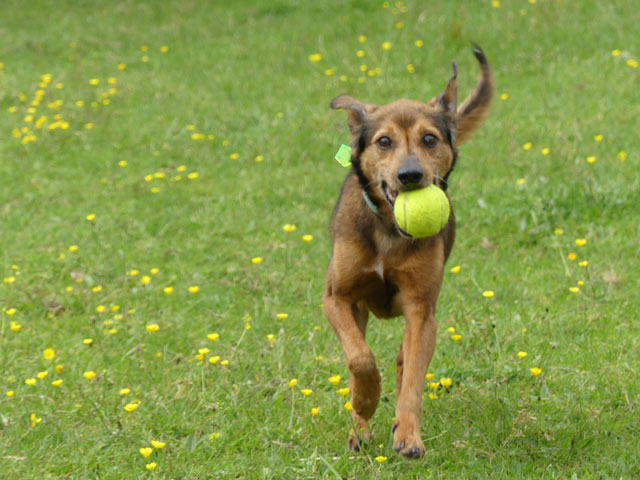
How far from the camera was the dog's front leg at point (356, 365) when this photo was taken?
399cm

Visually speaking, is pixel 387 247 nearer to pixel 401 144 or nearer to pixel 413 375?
pixel 401 144

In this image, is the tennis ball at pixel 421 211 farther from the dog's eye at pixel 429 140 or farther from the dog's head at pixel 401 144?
the dog's eye at pixel 429 140

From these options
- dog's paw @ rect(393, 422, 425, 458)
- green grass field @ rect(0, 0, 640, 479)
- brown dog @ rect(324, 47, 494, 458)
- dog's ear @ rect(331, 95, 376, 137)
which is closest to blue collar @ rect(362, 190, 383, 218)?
brown dog @ rect(324, 47, 494, 458)

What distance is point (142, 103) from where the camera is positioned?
35.0 ft

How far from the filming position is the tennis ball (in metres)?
3.90

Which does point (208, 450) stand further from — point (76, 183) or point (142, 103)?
point (142, 103)

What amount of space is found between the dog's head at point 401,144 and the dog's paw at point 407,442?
1077mm

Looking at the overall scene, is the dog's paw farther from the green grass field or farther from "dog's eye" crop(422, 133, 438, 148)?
"dog's eye" crop(422, 133, 438, 148)

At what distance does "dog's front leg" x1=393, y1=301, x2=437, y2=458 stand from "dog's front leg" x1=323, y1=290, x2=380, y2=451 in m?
0.15

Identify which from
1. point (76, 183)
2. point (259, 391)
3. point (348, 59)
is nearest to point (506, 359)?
point (259, 391)

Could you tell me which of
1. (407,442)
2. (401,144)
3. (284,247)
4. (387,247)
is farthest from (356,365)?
(284,247)

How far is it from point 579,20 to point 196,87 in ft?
16.3

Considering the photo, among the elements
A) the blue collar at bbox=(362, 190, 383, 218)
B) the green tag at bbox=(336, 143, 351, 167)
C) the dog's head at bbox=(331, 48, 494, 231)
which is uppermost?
the dog's head at bbox=(331, 48, 494, 231)

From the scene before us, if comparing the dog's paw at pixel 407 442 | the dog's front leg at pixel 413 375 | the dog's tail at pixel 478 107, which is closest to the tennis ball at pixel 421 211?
the dog's front leg at pixel 413 375
